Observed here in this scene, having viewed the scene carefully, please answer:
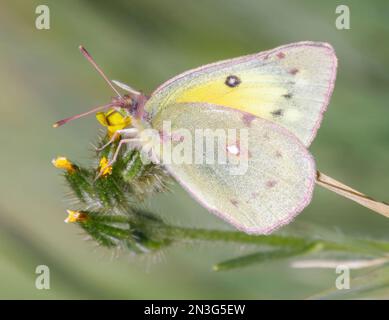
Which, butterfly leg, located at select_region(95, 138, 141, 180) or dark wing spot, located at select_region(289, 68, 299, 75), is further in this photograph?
butterfly leg, located at select_region(95, 138, 141, 180)

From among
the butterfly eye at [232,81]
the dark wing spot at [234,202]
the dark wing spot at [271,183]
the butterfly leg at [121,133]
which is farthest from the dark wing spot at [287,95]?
the butterfly leg at [121,133]

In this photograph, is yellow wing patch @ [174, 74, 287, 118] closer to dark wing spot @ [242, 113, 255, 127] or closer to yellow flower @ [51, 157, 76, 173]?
dark wing spot @ [242, 113, 255, 127]

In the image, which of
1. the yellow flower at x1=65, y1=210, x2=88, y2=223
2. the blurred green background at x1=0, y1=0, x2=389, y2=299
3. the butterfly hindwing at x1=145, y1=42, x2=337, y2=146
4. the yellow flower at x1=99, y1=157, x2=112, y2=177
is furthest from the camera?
the blurred green background at x1=0, y1=0, x2=389, y2=299

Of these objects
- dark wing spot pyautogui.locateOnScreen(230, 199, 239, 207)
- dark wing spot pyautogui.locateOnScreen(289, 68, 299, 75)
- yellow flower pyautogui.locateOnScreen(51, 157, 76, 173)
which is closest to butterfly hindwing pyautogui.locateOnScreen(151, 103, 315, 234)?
dark wing spot pyautogui.locateOnScreen(230, 199, 239, 207)

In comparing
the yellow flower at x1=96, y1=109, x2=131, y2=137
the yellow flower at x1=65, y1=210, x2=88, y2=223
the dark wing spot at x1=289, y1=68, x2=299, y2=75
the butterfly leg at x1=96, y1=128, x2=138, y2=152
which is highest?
the dark wing spot at x1=289, y1=68, x2=299, y2=75

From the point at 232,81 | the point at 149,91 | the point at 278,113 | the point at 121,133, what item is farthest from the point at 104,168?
the point at 149,91

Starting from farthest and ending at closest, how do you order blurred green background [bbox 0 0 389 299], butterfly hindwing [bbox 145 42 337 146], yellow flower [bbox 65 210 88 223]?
blurred green background [bbox 0 0 389 299]
yellow flower [bbox 65 210 88 223]
butterfly hindwing [bbox 145 42 337 146]

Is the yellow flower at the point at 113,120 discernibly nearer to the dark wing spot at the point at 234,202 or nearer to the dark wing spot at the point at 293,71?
the dark wing spot at the point at 234,202
